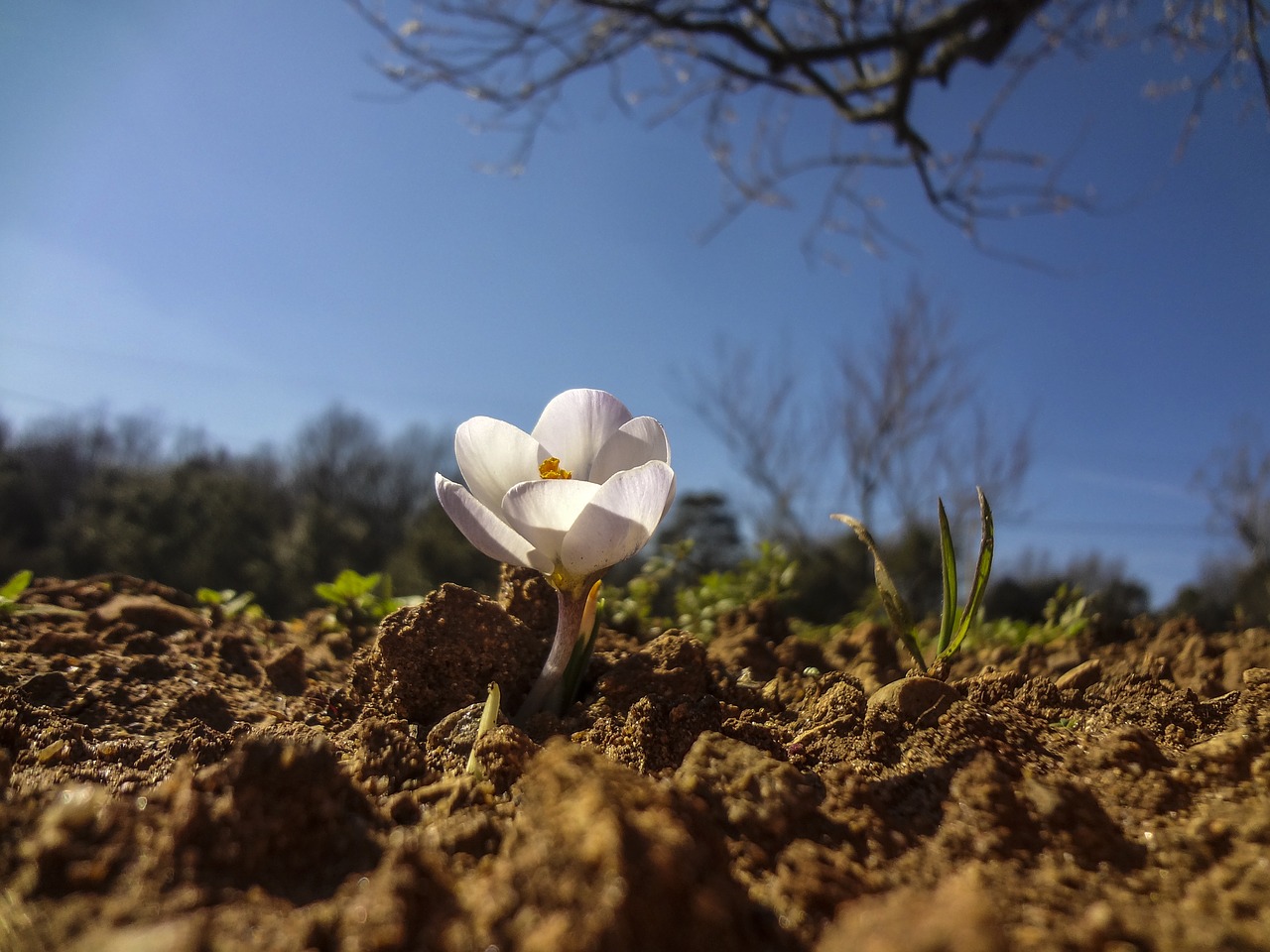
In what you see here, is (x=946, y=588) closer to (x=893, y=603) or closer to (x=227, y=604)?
(x=893, y=603)

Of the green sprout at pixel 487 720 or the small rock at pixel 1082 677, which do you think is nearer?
the green sprout at pixel 487 720

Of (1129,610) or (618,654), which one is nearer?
(618,654)

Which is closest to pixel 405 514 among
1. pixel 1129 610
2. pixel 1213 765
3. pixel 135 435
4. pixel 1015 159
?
pixel 135 435

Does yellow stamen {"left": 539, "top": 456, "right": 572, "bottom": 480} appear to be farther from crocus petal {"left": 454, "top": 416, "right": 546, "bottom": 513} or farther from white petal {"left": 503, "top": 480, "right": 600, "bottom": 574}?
white petal {"left": 503, "top": 480, "right": 600, "bottom": 574}

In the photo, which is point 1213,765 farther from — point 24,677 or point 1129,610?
point 1129,610

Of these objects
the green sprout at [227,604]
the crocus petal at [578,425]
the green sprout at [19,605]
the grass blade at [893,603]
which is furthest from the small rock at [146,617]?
the grass blade at [893,603]

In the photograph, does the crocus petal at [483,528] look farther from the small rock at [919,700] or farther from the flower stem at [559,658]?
the small rock at [919,700]
